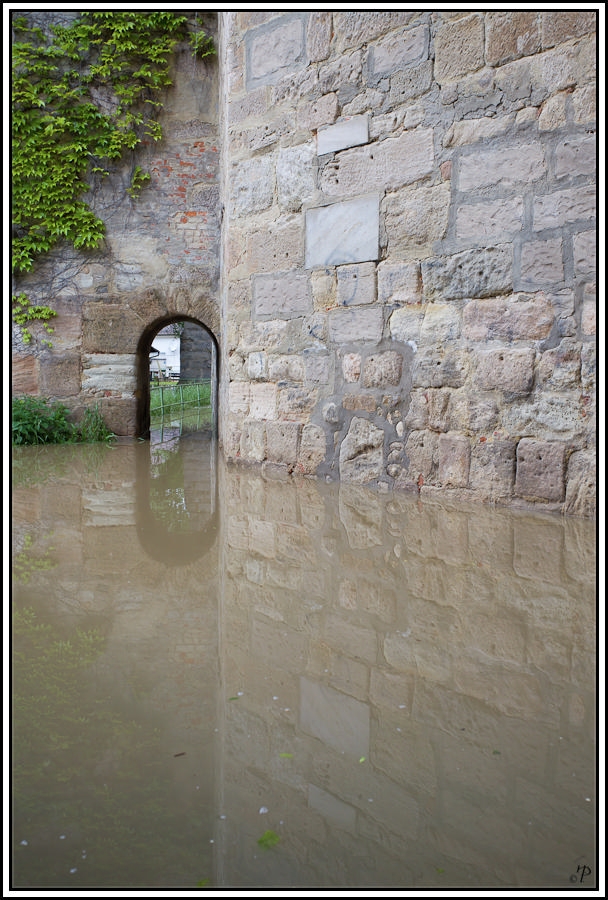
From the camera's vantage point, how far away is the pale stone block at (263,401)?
4.57 metres

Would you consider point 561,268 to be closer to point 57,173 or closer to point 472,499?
point 472,499

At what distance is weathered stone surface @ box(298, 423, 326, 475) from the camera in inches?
167

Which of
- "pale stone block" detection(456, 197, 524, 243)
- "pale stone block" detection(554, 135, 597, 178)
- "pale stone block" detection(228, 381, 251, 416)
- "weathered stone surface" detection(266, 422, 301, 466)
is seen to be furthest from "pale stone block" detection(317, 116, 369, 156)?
"weathered stone surface" detection(266, 422, 301, 466)

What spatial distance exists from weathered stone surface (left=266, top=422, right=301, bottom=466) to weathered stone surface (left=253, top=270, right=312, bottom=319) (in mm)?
739

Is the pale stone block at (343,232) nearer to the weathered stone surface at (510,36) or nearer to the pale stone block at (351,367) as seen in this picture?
the pale stone block at (351,367)

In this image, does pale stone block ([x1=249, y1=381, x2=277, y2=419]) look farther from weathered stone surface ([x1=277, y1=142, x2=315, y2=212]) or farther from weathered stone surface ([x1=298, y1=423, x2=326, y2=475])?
weathered stone surface ([x1=277, y1=142, x2=315, y2=212])

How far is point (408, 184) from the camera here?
374 centimetres

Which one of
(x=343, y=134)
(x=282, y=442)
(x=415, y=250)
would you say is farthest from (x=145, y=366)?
(x=415, y=250)

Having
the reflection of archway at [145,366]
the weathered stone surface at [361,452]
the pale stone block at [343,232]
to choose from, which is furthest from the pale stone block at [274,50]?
the reflection of archway at [145,366]

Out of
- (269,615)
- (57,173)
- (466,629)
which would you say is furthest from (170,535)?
(57,173)

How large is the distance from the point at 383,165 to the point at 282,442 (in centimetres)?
183

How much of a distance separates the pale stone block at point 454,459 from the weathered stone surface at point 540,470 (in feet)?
0.95

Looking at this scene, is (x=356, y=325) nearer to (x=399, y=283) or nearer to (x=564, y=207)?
(x=399, y=283)
